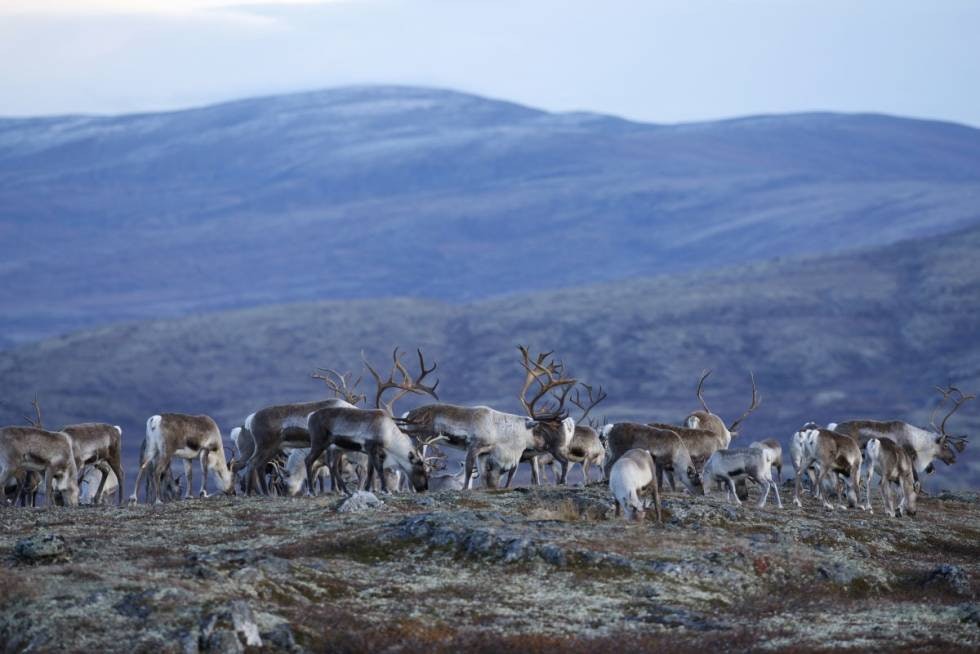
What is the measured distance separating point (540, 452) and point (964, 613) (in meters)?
14.2

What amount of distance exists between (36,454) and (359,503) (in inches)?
254

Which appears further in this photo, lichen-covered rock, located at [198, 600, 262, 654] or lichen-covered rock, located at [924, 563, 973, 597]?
lichen-covered rock, located at [924, 563, 973, 597]

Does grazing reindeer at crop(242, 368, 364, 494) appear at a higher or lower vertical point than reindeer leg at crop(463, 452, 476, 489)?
higher

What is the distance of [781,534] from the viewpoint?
26859 mm

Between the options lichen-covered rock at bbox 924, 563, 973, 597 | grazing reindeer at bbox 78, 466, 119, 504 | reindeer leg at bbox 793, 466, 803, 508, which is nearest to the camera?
lichen-covered rock at bbox 924, 563, 973, 597

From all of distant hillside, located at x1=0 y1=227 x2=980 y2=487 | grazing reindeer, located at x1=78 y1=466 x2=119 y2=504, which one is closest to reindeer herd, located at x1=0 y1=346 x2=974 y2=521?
grazing reindeer, located at x1=78 y1=466 x2=119 y2=504

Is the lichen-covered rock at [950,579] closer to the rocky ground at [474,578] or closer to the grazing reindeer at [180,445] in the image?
the rocky ground at [474,578]

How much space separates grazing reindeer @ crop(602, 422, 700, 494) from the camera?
31688 millimetres

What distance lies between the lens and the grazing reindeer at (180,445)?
3275cm

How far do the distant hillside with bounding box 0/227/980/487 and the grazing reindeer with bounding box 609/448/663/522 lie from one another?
408 ft

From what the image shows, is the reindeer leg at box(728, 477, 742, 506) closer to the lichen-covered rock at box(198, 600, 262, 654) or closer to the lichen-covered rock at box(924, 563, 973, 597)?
the lichen-covered rock at box(924, 563, 973, 597)

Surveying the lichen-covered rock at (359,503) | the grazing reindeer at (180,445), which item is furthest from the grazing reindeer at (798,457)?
the grazing reindeer at (180,445)

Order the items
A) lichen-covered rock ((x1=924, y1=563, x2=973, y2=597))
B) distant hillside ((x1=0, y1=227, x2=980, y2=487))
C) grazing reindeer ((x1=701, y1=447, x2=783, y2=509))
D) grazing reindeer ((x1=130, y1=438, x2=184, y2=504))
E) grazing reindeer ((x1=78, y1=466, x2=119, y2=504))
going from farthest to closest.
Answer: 1. distant hillside ((x1=0, y1=227, x2=980, y2=487))
2. grazing reindeer ((x1=78, y1=466, x2=119, y2=504))
3. grazing reindeer ((x1=130, y1=438, x2=184, y2=504))
4. grazing reindeer ((x1=701, y1=447, x2=783, y2=509))
5. lichen-covered rock ((x1=924, y1=563, x2=973, y2=597))

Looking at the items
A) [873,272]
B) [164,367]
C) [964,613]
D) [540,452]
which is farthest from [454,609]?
[873,272]
